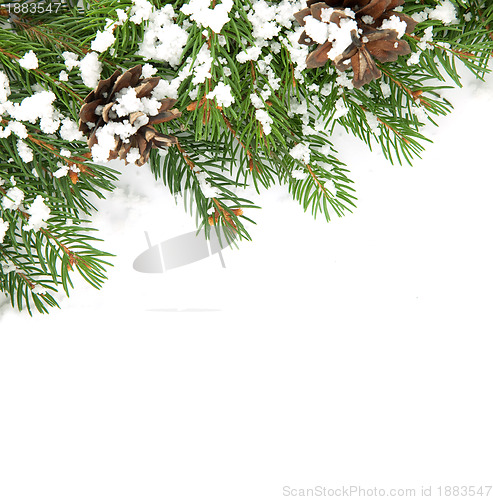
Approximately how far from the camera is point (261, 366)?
0.67 m

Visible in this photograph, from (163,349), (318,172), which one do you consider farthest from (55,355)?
(318,172)

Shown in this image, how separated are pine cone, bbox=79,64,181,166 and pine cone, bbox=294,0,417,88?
0.51ft

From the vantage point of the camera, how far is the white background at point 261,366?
2.16 ft

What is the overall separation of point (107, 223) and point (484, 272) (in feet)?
1.88

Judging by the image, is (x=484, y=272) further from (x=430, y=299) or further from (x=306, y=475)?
(x=306, y=475)

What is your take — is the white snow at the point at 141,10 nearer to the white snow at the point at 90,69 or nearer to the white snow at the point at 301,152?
the white snow at the point at 90,69

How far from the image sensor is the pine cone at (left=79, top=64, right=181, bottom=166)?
0.43 metres

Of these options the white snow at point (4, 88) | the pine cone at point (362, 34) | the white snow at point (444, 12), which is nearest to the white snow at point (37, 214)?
the white snow at point (4, 88)

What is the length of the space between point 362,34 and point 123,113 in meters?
0.24

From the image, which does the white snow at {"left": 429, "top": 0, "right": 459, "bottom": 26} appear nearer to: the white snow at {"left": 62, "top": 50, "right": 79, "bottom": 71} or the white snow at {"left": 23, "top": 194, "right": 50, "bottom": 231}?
the white snow at {"left": 62, "top": 50, "right": 79, "bottom": 71}

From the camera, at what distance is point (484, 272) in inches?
25.8

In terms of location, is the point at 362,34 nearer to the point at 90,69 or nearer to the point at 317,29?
the point at 317,29


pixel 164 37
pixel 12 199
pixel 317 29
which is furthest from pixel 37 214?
pixel 317 29

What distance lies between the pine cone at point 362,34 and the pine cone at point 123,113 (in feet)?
0.51
